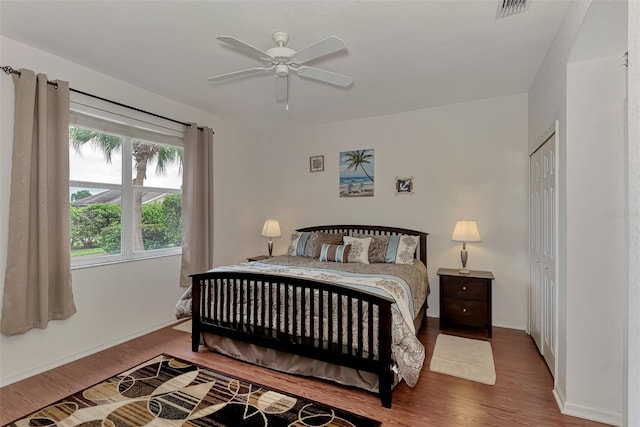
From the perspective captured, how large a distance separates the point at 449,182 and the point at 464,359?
83.5 inches

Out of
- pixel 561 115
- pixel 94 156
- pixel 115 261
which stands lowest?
pixel 115 261

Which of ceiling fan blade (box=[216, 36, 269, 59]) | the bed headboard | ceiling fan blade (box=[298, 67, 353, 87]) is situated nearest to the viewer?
ceiling fan blade (box=[216, 36, 269, 59])

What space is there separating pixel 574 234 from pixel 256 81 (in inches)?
120

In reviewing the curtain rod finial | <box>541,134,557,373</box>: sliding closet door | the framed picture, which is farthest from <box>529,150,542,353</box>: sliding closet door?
the curtain rod finial

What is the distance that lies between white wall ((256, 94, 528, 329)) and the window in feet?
6.76

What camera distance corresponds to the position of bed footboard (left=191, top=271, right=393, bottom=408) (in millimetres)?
2262

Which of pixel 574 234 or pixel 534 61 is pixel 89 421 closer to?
pixel 574 234

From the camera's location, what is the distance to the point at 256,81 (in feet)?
10.8

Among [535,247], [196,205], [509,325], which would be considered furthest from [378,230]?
[196,205]

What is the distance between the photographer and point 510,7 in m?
2.08

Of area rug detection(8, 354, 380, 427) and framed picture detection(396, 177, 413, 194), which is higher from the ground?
framed picture detection(396, 177, 413, 194)

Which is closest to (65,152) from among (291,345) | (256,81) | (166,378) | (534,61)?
(256,81)

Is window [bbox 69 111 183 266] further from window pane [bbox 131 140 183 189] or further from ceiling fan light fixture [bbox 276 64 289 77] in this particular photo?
ceiling fan light fixture [bbox 276 64 289 77]

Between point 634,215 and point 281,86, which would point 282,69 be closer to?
point 281,86
